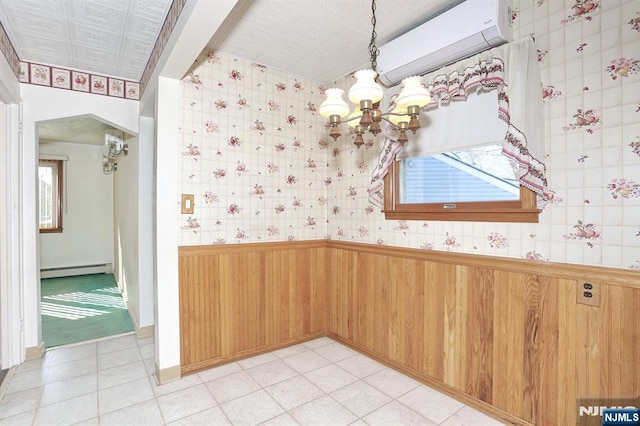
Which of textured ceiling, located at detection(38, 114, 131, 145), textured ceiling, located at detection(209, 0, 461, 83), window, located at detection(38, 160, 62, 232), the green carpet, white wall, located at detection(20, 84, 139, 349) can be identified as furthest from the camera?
window, located at detection(38, 160, 62, 232)

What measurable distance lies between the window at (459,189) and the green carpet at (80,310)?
314 centimetres

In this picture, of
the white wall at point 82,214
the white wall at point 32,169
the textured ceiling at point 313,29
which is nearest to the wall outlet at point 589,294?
the textured ceiling at point 313,29

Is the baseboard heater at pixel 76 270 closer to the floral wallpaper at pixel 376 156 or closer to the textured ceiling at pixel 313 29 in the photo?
the floral wallpaper at pixel 376 156

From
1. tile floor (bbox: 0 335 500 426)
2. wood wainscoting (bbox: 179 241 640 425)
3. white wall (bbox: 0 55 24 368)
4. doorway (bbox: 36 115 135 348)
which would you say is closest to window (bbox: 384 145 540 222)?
wood wainscoting (bbox: 179 241 640 425)

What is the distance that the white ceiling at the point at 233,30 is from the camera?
194cm

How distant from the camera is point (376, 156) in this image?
2.71 m

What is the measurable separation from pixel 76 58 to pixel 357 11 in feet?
7.30

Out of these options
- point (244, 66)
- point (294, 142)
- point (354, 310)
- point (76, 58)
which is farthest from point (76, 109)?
point (354, 310)

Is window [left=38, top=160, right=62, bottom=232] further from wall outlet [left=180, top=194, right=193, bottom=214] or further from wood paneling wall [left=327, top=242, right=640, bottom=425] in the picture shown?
wood paneling wall [left=327, top=242, right=640, bottom=425]

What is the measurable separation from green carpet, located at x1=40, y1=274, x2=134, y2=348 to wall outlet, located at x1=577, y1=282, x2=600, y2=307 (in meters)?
3.86

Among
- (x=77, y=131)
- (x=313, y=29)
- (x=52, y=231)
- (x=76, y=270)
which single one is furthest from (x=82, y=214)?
(x=313, y=29)

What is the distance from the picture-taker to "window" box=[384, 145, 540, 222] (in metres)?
1.87

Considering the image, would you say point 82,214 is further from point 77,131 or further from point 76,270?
point 77,131

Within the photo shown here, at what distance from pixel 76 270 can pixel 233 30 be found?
19.1 feet
